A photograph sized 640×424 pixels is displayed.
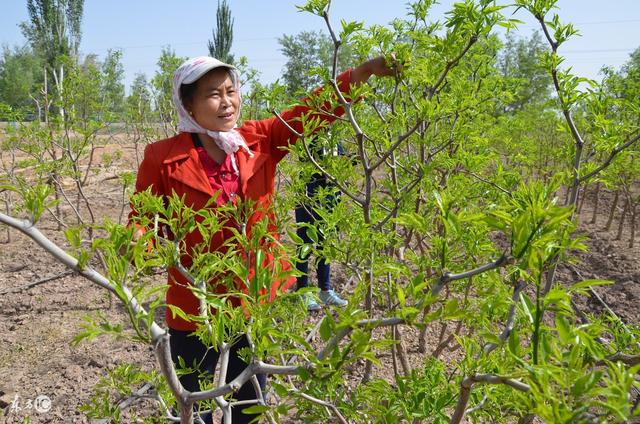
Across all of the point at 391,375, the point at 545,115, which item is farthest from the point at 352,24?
the point at 545,115

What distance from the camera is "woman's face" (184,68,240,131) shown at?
1.92 m

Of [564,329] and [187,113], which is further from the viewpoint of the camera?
[187,113]

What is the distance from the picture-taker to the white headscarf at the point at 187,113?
6.16 feet

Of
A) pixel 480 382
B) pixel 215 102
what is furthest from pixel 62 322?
pixel 480 382

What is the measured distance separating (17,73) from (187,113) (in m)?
46.8

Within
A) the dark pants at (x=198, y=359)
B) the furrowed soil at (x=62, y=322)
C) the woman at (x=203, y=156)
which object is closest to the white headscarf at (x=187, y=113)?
the woman at (x=203, y=156)

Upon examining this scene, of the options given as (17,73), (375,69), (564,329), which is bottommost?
(564,329)

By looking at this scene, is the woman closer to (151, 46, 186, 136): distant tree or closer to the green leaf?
the green leaf

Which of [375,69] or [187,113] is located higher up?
[375,69]

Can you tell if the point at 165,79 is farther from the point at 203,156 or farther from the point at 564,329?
the point at 564,329

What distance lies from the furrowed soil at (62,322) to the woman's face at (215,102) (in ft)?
3.18

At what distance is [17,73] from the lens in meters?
39.5

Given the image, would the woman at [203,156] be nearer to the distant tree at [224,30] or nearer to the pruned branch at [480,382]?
the pruned branch at [480,382]

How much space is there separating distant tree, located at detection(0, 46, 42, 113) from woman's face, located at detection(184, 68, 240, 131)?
35.1 metres
